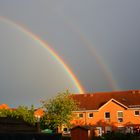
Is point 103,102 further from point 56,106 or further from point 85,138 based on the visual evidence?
point 85,138

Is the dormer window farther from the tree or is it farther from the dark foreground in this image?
the dark foreground

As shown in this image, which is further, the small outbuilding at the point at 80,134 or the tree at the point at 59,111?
the tree at the point at 59,111

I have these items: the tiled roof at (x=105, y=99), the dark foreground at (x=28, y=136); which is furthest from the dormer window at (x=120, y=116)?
the dark foreground at (x=28, y=136)

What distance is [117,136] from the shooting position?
43.1 metres

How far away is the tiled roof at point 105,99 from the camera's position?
85.9 m

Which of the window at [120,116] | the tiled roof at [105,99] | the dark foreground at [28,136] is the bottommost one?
the dark foreground at [28,136]

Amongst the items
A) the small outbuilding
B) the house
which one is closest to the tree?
the house

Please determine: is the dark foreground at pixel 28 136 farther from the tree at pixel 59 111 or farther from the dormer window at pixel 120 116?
the dormer window at pixel 120 116

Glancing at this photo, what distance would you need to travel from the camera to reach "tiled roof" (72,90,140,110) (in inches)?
3383

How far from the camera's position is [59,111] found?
7462 cm

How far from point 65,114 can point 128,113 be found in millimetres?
15848

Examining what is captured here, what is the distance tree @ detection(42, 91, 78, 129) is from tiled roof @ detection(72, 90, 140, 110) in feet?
42.4

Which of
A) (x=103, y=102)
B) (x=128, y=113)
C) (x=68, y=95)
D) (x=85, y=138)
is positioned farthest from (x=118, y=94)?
(x=85, y=138)

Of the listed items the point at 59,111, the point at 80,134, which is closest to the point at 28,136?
the point at 80,134
